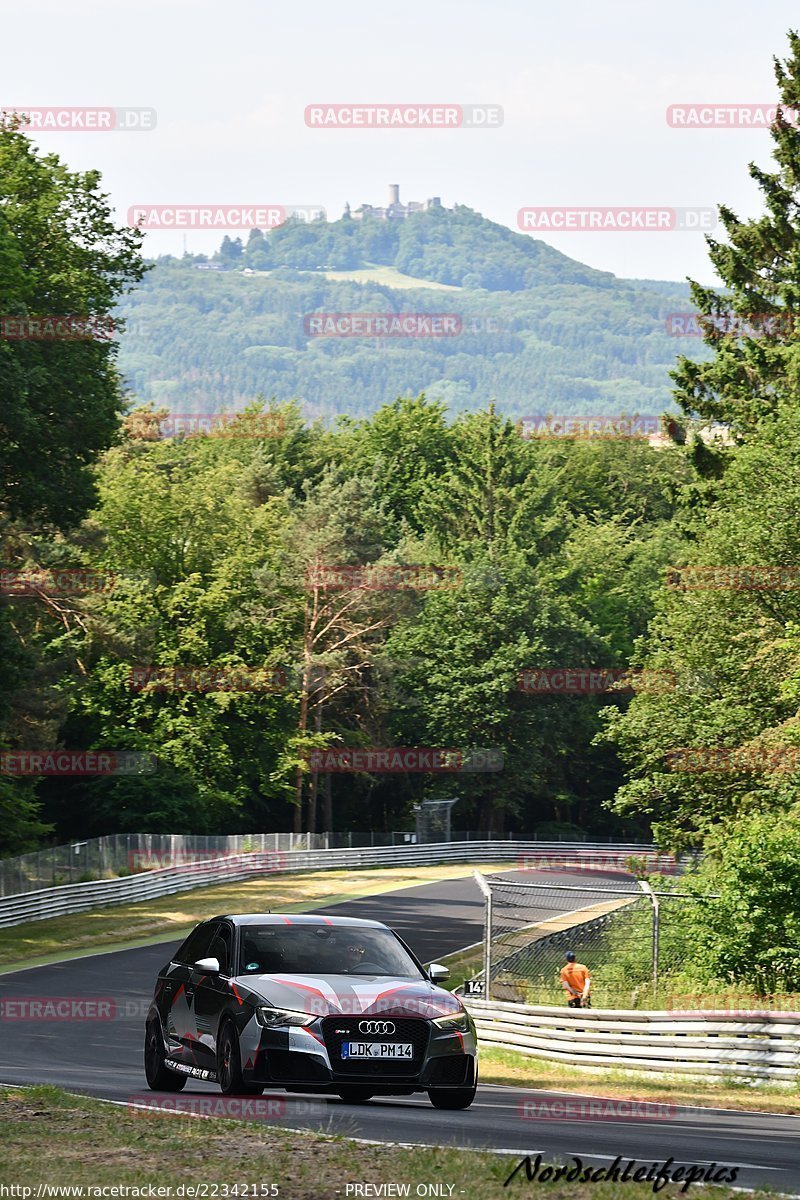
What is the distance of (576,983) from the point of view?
2297 cm

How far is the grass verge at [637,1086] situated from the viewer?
1631cm

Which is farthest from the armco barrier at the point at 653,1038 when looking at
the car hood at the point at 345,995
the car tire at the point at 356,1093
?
the car tire at the point at 356,1093

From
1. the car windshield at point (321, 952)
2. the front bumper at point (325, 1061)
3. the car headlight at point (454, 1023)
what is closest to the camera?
the front bumper at point (325, 1061)

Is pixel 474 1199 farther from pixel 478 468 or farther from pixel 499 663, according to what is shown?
pixel 478 468

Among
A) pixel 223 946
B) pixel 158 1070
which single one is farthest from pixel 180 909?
pixel 223 946

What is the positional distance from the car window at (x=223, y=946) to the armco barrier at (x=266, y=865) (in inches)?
1199

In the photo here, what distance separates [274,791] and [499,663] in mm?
16507

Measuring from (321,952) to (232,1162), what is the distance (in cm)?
445

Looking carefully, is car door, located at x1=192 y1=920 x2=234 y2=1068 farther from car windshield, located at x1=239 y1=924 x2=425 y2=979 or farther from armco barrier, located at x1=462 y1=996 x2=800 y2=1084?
armco barrier, located at x1=462 y1=996 x2=800 y2=1084

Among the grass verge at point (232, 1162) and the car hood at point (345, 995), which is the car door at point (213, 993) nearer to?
the car hood at point (345, 995)

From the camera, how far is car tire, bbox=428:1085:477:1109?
13.5 meters

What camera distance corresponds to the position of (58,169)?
4628 centimetres

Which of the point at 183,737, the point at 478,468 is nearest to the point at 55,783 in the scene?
the point at 183,737

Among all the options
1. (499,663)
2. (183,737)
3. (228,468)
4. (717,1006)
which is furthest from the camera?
(228,468)
